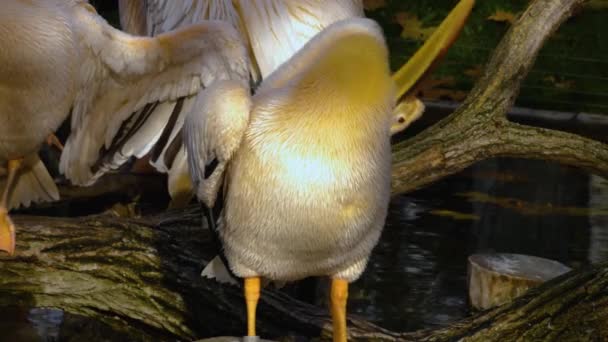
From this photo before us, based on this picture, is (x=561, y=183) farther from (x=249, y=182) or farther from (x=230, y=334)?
(x=249, y=182)

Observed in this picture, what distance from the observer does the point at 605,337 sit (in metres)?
3.03

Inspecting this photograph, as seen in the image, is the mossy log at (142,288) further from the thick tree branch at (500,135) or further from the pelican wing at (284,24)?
the thick tree branch at (500,135)

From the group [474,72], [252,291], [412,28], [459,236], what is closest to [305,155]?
[252,291]

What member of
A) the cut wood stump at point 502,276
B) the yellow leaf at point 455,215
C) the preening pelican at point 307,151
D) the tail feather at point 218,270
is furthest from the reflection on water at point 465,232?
the preening pelican at point 307,151

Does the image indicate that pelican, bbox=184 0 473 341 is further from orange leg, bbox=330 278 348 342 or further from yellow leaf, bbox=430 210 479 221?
yellow leaf, bbox=430 210 479 221

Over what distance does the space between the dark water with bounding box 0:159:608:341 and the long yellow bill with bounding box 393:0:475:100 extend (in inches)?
59.4

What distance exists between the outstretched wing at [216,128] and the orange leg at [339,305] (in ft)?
1.25

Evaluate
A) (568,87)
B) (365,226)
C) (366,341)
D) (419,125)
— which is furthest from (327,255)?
(568,87)

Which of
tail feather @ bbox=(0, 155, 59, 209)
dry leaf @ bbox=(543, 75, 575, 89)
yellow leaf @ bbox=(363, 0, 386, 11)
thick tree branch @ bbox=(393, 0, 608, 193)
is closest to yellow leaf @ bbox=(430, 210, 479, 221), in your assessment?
thick tree branch @ bbox=(393, 0, 608, 193)

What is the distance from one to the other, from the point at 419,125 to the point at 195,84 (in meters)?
4.18

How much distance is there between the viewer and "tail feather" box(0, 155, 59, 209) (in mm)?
3701

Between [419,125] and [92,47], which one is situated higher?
[92,47]

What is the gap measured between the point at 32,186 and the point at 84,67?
1.95 ft

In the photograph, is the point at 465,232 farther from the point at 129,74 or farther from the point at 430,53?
the point at 430,53
